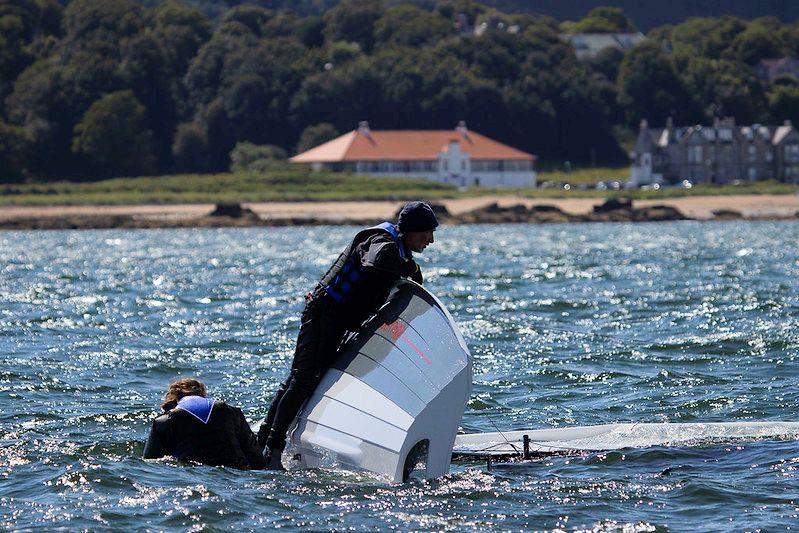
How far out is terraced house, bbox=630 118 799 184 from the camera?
4771 inches

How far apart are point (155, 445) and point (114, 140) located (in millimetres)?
92802

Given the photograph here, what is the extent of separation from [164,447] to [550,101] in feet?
367

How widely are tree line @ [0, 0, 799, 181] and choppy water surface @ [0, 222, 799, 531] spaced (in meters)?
70.2

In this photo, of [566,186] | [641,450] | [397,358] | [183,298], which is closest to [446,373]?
[397,358]

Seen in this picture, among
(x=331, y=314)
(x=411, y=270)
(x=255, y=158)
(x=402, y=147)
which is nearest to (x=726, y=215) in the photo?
(x=255, y=158)

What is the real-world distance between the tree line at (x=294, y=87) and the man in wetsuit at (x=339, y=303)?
88500 mm

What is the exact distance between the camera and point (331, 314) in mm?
11516

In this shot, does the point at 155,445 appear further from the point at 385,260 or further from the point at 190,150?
the point at 190,150

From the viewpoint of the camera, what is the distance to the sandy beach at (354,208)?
76125 mm

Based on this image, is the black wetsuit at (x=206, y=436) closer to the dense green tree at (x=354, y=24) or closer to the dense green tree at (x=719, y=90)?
the dense green tree at (x=719, y=90)

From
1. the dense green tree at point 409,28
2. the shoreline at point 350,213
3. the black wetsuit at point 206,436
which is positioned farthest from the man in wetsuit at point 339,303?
the dense green tree at point 409,28

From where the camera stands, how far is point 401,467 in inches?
422

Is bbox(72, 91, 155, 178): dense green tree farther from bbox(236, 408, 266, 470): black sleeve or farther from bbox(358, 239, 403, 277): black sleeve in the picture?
bbox(358, 239, 403, 277): black sleeve

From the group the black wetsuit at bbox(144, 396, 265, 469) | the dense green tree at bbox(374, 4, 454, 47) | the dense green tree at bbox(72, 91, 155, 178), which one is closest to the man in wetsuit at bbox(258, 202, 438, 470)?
the black wetsuit at bbox(144, 396, 265, 469)
